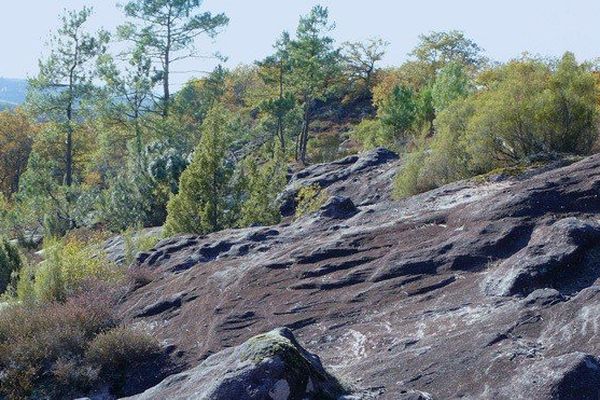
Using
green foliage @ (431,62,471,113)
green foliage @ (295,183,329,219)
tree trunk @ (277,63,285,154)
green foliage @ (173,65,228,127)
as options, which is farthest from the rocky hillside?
tree trunk @ (277,63,285,154)

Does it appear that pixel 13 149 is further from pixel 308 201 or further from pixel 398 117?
pixel 308 201

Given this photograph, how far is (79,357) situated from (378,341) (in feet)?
13.6

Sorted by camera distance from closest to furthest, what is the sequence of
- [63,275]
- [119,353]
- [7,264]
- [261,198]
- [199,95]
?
[119,353]
[63,275]
[7,264]
[261,198]
[199,95]

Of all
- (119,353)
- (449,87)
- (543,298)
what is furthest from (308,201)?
(449,87)

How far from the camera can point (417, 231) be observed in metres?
10.5

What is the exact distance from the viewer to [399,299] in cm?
904

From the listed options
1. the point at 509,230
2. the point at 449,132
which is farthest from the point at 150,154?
the point at 509,230

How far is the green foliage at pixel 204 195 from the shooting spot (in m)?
17.0

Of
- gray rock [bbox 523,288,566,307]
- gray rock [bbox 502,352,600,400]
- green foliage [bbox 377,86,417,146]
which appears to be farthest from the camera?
green foliage [bbox 377,86,417,146]

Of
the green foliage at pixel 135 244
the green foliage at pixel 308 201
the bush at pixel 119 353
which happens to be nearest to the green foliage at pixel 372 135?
the green foliage at pixel 308 201

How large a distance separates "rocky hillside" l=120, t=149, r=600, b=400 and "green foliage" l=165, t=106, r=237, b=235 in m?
2.67

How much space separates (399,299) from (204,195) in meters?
8.77

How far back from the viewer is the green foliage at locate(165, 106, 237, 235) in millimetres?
17016

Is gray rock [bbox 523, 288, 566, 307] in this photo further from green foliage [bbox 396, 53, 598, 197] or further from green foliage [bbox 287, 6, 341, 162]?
green foliage [bbox 287, 6, 341, 162]
